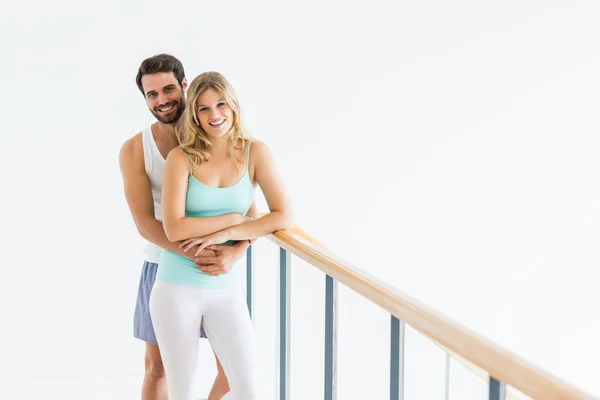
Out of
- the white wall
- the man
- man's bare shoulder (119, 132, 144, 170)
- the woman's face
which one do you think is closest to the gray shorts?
the man

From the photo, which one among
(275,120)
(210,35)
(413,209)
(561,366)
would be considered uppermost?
(210,35)

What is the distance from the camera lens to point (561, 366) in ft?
16.2

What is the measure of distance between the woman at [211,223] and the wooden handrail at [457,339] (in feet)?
1.17

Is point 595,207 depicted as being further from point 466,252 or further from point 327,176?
point 327,176

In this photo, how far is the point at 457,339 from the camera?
1.03m

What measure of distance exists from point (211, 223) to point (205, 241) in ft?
0.17

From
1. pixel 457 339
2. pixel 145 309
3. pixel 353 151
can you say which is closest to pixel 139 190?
pixel 145 309

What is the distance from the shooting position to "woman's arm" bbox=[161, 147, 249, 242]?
1.94 m

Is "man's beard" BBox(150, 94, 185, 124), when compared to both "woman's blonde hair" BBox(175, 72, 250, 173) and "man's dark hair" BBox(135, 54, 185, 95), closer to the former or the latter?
"man's dark hair" BBox(135, 54, 185, 95)

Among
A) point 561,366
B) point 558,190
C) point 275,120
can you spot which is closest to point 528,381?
point 275,120

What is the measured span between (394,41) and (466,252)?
4.51ft

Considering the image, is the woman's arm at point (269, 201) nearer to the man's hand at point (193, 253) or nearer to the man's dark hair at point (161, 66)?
the man's hand at point (193, 253)

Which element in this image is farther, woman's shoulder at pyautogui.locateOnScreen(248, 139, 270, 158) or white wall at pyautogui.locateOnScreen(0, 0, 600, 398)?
white wall at pyautogui.locateOnScreen(0, 0, 600, 398)

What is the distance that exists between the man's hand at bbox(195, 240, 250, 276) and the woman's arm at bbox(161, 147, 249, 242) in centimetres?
6
